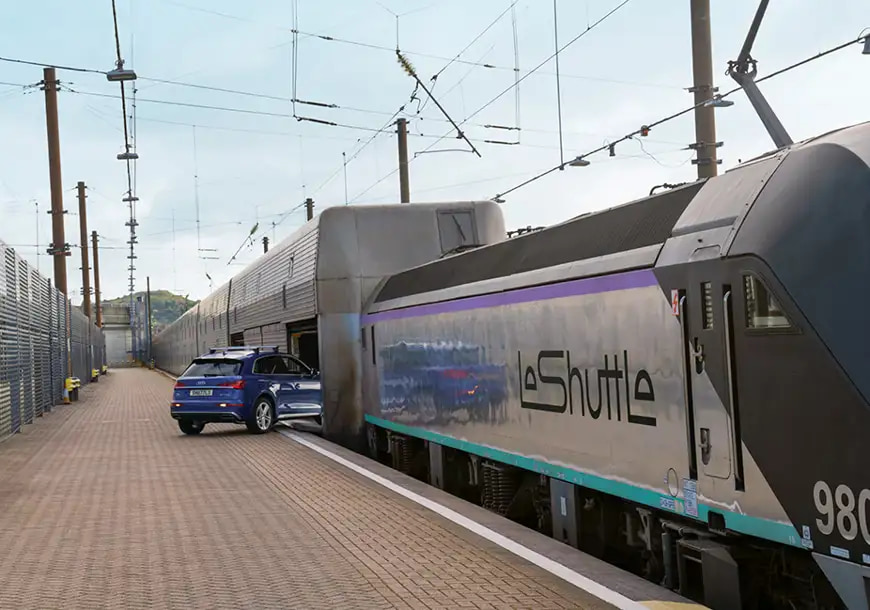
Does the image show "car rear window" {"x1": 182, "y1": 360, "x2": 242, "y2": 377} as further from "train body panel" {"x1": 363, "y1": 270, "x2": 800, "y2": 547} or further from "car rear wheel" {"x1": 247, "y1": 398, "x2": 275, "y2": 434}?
"train body panel" {"x1": 363, "y1": 270, "x2": 800, "y2": 547}

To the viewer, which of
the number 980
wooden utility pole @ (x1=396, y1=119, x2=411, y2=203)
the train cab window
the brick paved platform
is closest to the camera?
the number 980

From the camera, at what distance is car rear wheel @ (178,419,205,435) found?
74.7 ft

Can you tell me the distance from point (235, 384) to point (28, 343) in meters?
6.77

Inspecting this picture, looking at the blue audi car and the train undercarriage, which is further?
the blue audi car

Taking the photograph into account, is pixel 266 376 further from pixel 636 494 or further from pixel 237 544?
pixel 636 494

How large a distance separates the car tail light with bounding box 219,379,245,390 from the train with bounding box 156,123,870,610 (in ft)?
37.9

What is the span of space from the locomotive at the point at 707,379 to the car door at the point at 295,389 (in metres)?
12.2

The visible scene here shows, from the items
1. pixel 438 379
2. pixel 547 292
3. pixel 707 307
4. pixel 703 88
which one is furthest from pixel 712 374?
pixel 703 88

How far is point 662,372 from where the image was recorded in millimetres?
7211

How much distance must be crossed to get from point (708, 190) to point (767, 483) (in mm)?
1998

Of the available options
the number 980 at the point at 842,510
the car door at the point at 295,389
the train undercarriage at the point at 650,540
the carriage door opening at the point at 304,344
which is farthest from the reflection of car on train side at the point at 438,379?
the carriage door opening at the point at 304,344

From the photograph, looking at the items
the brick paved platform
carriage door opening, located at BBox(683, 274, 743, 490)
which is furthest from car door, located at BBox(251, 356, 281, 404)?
carriage door opening, located at BBox(683, 274, 743, 490)

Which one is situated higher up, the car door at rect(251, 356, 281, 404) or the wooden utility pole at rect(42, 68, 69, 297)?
the wooden utility pole at rect(42, 68, 69, 297)

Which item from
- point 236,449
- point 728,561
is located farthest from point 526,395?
point 236,449
